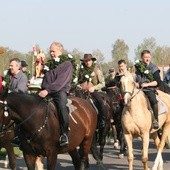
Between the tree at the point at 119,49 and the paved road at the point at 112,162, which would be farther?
the tree at the point at 119,49

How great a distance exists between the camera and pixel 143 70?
1184 centimetres

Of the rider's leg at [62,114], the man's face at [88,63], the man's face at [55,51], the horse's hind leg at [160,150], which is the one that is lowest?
the horse's hind leg at [160,150]

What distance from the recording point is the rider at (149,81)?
38.7ft

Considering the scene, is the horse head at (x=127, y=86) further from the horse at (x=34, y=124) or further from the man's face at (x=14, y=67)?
the man's face at (x=14, y=67)

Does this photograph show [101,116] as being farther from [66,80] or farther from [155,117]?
[66,80]

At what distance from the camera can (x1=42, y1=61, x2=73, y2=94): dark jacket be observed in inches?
357

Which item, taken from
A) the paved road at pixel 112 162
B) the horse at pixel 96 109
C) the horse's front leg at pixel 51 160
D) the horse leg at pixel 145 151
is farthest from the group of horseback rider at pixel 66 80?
the paved road at pixel 112 162

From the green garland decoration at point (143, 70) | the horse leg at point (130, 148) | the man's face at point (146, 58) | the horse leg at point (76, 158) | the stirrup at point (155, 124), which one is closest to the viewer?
the horse leg at point (76, 158)

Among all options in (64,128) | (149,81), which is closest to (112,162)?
(149,81)

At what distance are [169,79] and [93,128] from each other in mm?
6639

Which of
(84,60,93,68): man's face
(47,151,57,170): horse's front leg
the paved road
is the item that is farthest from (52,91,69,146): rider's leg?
the paved road

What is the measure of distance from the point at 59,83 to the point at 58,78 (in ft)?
0.37

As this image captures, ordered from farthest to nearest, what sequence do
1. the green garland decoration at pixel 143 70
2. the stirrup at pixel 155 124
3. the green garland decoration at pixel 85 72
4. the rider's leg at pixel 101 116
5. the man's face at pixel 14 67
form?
the rider's leg at pixel 101 116 < the green garland decoration at pixel 85 72 < the green garland decoration at pixel 143 70 < the stirrup at pixel 155 124 < the man's face at pixel 14 67

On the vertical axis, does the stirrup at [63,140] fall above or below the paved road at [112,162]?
above
